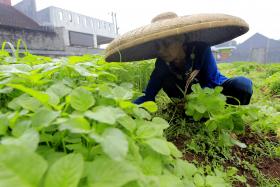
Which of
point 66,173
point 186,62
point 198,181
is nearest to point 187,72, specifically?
point 186,62

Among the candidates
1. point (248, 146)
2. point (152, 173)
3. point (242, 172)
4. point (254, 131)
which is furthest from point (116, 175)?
point (254, 131)

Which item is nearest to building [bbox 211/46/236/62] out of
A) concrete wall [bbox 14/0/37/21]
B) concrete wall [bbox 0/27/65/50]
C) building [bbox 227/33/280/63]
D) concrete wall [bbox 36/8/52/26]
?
concrete wall [bbox 0/27/65/50]

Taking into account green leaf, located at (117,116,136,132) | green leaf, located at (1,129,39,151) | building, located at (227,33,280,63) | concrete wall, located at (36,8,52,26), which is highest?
concrete wall, located at (36,8,52,26)

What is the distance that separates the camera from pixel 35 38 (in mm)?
11211

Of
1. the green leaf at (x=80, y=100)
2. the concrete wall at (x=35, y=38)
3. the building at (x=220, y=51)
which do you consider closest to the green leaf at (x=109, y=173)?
the green leaf at (x=80, y=100)

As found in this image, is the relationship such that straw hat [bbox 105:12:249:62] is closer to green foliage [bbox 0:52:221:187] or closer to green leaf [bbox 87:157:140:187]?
green foliage [bbox 0:52:221:187]

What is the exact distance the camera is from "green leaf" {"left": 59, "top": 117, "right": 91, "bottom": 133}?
1.36 feet

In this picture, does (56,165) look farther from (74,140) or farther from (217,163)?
(217,163)

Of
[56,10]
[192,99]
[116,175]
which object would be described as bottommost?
[192,99]

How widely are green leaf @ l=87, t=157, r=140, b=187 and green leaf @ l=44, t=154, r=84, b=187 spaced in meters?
0.03

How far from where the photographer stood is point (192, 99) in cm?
139

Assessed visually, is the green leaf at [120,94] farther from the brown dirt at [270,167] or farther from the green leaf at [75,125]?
the brown dirt at [270,167]

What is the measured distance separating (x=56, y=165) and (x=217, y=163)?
112 centimetres

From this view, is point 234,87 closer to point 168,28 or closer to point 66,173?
point 168,28
